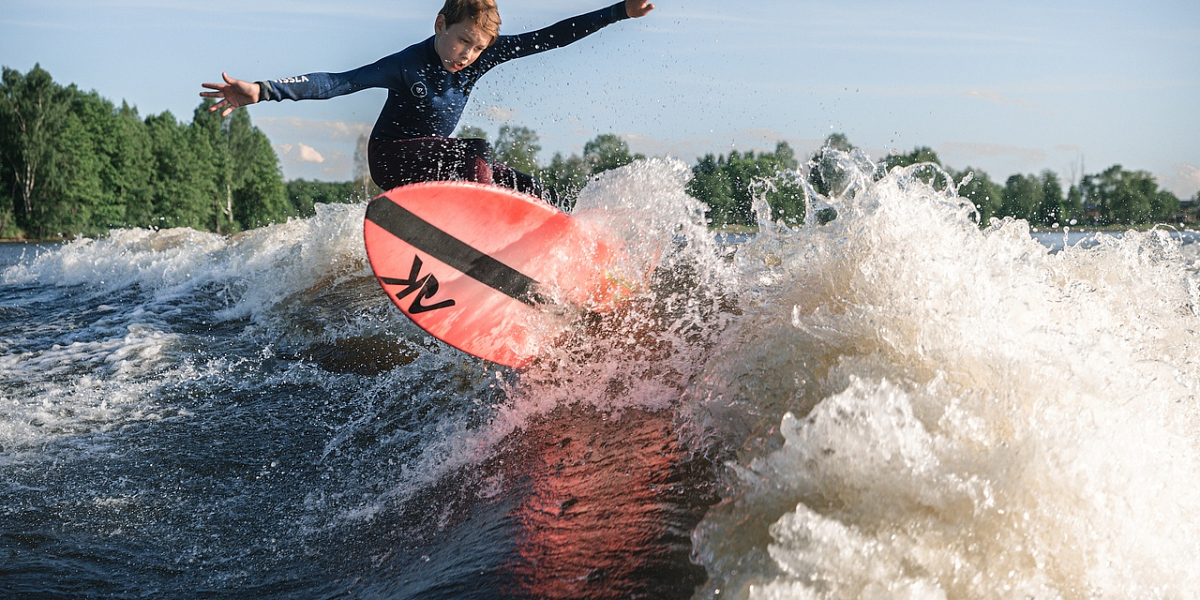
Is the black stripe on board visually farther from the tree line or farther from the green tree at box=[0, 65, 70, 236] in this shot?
the green tree at box=[0, 65, 70, 236]

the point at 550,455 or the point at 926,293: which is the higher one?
the point at 926,293

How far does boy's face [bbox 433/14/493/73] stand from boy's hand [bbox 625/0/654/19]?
0.85 meters

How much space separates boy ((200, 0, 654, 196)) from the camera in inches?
184

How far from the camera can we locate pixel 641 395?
3.94 m

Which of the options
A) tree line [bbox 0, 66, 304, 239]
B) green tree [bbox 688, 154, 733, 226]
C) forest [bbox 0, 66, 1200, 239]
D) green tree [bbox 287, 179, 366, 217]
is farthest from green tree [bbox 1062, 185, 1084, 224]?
green tree [bbox 287, 179, 366, 217]

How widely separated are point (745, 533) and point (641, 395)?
164cm

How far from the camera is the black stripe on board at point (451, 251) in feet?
15.1

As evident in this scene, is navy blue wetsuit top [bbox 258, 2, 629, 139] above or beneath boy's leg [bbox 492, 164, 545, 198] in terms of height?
above

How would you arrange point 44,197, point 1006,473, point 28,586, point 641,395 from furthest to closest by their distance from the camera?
1. point 44,197
2. point 641,395
3. point 28,586
4. point 1006,473

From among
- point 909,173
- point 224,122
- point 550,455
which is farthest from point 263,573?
point 224,122

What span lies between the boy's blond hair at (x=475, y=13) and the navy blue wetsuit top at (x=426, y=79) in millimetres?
256

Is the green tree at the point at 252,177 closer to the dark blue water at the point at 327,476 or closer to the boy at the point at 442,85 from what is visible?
the dark blue water at the point at 327,476

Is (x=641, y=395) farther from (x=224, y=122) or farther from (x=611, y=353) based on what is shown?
(x=224, y=122)

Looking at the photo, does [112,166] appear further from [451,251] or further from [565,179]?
[451,251]
